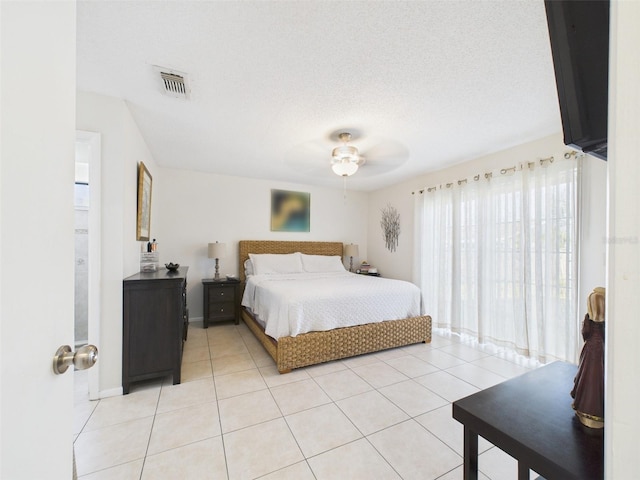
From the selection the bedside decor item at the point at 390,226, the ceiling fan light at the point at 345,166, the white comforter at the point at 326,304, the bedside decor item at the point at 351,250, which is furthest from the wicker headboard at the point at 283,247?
the ceiling fan light at the point at 345,166

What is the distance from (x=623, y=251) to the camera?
0.32 metres

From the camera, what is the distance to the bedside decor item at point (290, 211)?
479cm

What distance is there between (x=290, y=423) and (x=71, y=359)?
1.61 metres

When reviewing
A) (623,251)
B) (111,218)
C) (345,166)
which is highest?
(345,166)

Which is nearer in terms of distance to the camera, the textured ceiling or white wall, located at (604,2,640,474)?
white wall, located at (604,2,640,474)

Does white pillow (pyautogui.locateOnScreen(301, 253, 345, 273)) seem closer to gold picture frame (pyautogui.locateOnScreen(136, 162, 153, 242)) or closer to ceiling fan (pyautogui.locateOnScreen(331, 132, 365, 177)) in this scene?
ceiling fan (pyautogui.locateOnScreen(331, 132, 365, 177))

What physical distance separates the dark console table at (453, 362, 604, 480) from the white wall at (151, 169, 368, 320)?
3.99 metres

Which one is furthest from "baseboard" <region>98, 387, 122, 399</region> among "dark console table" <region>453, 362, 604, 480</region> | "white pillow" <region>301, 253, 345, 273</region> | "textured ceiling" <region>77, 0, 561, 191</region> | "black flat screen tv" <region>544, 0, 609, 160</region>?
"black flat screen tv" <region>544, 0, 609, 160</region>

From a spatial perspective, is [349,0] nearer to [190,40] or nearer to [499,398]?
[190,40]

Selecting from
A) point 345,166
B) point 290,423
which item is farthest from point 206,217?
point 290,423

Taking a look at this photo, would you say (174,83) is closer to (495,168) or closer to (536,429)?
(536,429)

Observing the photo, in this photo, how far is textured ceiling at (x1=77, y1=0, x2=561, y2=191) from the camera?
1363mm

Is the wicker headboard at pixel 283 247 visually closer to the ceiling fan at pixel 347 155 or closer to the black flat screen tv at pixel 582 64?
the ceiling fan at pixel 347 155

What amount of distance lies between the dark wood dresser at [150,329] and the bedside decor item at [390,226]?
365 cm
